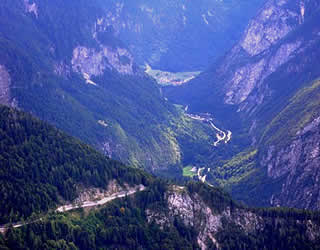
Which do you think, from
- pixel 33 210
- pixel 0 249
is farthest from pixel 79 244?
pixel 0 249

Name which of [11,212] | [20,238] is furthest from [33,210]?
[20,238]

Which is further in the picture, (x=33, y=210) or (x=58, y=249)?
(x=33, y=210)

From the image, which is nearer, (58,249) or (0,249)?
(0,249)

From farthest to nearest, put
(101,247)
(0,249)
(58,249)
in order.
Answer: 1. (101,247)
2. (58,249)
3. (0,249)

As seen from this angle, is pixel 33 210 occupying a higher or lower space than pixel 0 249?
higher

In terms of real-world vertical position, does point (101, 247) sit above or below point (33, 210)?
below

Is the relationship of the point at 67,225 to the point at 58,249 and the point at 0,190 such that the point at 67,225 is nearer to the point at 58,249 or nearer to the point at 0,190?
the point at 58,249

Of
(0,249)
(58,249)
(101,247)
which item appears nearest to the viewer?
(0,249)

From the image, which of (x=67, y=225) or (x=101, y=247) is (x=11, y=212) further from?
(x=101, y=247)
